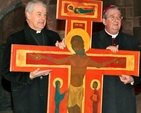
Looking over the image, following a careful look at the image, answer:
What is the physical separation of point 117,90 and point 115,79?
0.32 ft

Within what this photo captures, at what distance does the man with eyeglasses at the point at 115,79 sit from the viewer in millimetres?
2855

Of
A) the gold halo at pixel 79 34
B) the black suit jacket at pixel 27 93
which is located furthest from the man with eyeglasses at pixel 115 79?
the black suit jacket at pixel 27 93

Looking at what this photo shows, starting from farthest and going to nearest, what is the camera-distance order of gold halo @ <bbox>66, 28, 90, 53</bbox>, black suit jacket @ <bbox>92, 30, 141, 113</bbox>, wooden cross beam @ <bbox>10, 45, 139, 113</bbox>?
1. black suit jacket @ <bbox>92, 30, 141, 113</bbox>
2. gold halo @ <bbox>66, 28, 90, 53</bbox>
3. wooden cross beam @ <bbox>10, 45, 139, 113</bbox>

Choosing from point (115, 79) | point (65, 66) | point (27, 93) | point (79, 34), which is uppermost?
point (79, 34)

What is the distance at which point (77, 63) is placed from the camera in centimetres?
276

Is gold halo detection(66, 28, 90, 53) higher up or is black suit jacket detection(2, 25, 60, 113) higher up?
gold halo detection(66, 28, 90, 53)

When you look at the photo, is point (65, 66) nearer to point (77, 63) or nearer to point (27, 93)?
point (77, 63)

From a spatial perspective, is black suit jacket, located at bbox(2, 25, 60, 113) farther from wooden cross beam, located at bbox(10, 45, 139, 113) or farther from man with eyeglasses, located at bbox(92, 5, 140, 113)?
man with eyeglasses, located at bbox(92, 5, 140, 113)

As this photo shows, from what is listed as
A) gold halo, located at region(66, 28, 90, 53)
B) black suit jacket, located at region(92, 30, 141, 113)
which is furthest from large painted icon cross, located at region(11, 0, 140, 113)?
black suit jacket, located at region(92, 30, 141, 113)

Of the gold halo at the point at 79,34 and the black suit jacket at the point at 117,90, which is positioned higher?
the gold halo at the point at 79,34

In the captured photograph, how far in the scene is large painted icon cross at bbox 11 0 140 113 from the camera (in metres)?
2.69

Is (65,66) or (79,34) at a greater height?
(79,34)

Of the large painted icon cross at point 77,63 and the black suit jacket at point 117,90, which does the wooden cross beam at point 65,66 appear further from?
the black suit jacket at point 117,90

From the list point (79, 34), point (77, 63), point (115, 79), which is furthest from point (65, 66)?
point (115, 79)
